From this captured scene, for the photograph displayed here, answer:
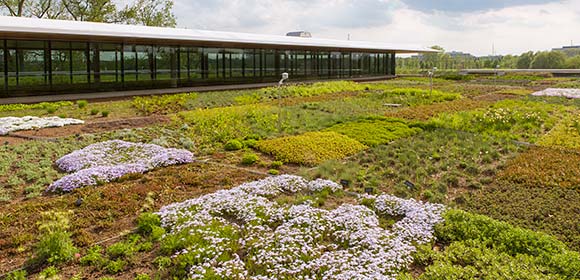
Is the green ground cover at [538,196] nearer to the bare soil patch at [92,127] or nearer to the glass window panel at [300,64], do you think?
the bare soil patch at [92,127]

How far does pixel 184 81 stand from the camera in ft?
97.7

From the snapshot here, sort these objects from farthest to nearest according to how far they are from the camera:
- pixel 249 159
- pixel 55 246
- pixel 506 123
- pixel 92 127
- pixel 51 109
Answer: pixel 51 109 → pixel 506 123 → pixel 92 127 → pixel 249 159 → pixel 55 246

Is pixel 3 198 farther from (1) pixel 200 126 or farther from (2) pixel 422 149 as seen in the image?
(2) pixel 422 149

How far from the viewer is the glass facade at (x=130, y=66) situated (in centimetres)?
2230

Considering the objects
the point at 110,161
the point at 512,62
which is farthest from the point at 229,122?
the point at 512,62

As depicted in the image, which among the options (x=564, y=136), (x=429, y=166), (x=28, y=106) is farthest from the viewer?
(x=28, y=106)

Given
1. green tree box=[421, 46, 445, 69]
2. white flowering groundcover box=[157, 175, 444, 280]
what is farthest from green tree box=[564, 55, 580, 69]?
white flowering groundcover box=[157, 175, 444, 280]

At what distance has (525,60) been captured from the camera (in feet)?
285

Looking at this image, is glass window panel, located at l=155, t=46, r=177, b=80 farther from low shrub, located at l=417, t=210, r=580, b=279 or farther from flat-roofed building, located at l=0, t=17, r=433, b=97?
low shrub, located at l=417, t=210, r=580, b=279

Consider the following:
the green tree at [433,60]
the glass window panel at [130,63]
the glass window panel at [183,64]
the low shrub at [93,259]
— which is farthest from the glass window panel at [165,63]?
the green tree at [433,60]

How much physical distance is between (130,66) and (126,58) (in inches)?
21.0

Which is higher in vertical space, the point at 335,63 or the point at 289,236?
the point at 335,63

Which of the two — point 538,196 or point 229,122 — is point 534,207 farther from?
point 229,122

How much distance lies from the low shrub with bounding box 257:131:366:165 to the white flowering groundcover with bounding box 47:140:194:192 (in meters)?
2.23
